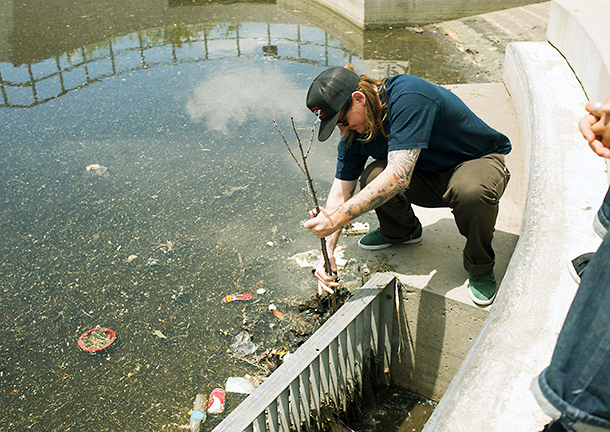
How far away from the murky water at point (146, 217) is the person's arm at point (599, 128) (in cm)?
245

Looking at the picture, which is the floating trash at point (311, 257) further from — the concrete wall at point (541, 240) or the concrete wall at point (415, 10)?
the concrete wall at point (415, 10)

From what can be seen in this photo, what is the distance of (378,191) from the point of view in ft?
7.89

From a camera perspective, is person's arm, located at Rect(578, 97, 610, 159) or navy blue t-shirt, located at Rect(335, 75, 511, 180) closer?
person's arm, located at Rect(578, 97, 610, 159)

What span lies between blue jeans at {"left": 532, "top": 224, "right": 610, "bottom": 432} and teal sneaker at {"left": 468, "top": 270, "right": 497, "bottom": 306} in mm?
1602

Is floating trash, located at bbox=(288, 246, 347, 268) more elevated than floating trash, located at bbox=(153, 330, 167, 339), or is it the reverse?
floating trash, located at bbox=(288, 246, 347, 268)

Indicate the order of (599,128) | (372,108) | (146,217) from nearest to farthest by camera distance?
(599,128), (372,108), (146,217)

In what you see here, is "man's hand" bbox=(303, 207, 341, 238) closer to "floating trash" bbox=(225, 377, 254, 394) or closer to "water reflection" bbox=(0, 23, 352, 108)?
"floating trash" bbox=(225, 377, 254, 394)

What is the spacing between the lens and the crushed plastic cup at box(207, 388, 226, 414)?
114 inches

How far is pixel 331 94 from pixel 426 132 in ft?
1.67

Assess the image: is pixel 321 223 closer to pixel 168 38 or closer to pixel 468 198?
pixel 468 198

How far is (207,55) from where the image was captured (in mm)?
8570

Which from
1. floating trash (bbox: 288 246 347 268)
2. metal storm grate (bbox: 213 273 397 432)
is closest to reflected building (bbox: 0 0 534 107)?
floating trash (bbox: 288 246 347 268)

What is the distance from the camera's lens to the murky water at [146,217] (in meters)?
3.09

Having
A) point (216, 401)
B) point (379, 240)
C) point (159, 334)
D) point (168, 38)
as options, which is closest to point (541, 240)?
point (379, 240)
